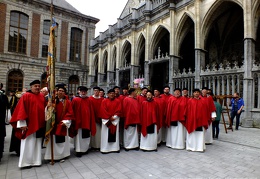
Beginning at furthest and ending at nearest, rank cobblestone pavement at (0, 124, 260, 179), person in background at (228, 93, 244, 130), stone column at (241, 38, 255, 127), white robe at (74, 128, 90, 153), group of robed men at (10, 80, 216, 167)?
stone column at (241, 38, 255, 127)
person in background at (228, 93, 244, 130)
white robe at (74, 128, 90, 153)
group of robed men at (10, 80, 216, 167)
cobblestone pavement at (0, 124, 260, 179)

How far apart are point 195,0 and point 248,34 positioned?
4.40m

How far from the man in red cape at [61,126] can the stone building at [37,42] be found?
17784mm

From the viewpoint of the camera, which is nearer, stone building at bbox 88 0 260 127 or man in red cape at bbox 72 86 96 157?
man in red cape at bbox 72 86 96 157

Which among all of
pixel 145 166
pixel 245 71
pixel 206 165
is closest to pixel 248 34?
pixel 245 71

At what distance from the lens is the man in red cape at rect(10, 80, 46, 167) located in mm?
3739

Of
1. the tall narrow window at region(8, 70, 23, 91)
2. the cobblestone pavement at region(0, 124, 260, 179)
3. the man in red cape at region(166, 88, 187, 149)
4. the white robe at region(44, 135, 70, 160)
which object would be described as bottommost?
the cobblestone pavement at region(0, 124, 260, 179)

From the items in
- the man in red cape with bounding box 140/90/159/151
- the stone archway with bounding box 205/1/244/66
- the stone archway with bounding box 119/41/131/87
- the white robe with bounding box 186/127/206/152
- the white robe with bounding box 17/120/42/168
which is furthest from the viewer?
the stone archway with bounding box 119/41/131/87

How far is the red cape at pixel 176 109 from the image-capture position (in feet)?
17.7

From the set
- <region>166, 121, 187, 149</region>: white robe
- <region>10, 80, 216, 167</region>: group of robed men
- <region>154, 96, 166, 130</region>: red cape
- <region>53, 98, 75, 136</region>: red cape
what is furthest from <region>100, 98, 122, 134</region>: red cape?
<region>166, 121, 187, 149</region>: white robe

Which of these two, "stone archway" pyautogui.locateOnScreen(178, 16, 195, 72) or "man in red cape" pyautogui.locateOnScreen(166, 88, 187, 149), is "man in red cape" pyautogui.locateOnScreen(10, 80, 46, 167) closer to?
"man in red cape" pyautogui.locateOnScreen(166, 88, 187, 149)

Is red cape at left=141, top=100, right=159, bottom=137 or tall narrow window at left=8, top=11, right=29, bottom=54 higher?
tall narrow window at left=8, top=11, right=29, bottom=54

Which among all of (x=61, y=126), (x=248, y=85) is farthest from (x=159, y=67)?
(x=61, y=126)

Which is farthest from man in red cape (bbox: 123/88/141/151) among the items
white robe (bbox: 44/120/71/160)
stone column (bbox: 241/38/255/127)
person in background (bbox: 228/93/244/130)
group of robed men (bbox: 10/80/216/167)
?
stone column (bbox: 241/38/255/127)

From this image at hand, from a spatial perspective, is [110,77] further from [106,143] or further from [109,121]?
[106,143]
